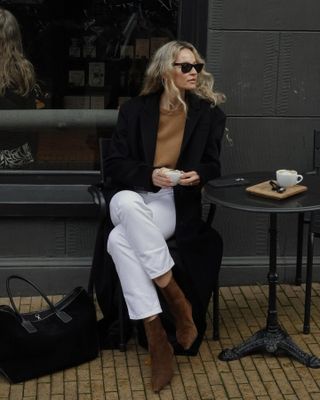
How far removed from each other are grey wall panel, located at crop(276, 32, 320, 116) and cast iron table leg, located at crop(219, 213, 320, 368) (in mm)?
1060

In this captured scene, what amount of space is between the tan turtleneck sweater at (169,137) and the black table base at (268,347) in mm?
1040

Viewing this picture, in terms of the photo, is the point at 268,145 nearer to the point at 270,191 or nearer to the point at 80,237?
the point at 270,191

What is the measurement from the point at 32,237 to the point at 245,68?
1696mm

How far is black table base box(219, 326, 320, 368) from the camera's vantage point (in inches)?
172

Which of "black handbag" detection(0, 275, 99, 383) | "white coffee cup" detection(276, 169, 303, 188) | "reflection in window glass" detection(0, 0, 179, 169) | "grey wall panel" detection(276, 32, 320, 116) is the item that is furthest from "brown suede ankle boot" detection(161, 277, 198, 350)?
"grey wall panel" detection(276, 32, 320, 116)

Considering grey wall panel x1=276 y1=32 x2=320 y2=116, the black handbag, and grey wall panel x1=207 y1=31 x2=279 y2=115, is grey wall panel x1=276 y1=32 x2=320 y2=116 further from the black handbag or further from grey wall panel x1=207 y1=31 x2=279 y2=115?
the black handbag

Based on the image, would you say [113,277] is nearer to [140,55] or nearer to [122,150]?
[122,150]

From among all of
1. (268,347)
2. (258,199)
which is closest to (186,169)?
(258,199)

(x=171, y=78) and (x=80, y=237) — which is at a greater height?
(x=171, y=78)

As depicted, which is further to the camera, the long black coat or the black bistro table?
the long black coat

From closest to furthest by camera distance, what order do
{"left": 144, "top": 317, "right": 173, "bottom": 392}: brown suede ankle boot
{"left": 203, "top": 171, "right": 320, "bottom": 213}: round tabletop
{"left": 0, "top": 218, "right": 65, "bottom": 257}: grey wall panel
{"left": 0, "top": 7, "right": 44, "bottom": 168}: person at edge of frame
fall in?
{"left": 203, "top": 171, "right": 320, "bottom": 213}: round tabletop < {"left": 144, "top": 317, "right": 173, "bottom": 392}: brown suede ankle boot < {"left": 0, "top": 7, "right": 44, "bottom": 168}: person at edge of frame < {"left": 0, "top": 218, "right": 65, "bottom": 257}: grey wall panel

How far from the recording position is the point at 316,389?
4.11 meters

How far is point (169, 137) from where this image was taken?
14.6ft

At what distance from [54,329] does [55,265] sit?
1.04 meters
